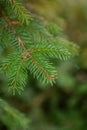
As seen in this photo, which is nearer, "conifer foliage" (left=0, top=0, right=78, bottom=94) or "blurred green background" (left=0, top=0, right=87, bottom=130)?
"conifer foliage" (left=0, top=0, right=78, bottom=94)

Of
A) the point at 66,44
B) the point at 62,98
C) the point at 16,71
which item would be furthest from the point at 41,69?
the point at 62,98

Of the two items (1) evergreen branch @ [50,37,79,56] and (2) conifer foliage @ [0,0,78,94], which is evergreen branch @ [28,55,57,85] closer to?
(2) conifer foliage @ [0,0,78,94]

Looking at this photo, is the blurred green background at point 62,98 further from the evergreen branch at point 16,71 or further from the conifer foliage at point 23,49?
the evergreen branch at point 16,71

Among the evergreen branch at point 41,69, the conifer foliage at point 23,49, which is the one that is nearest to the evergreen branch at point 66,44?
the conifer foliage at point 23,49

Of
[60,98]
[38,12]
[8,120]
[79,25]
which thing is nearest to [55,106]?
[60,98]

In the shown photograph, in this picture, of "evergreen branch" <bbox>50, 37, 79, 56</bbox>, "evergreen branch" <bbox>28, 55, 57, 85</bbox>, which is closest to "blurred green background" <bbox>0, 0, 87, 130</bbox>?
"evergreen branch" <bbox>50, 37, 79, 56</bbox>

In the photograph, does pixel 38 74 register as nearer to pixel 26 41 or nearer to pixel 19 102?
pixel 26 41

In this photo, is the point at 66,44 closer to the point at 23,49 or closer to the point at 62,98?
the point at 23,49

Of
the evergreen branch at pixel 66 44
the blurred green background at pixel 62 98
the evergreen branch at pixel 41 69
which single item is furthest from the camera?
the blurred green background at pixel 62 98

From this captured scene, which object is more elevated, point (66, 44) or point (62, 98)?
point (66, 44)
